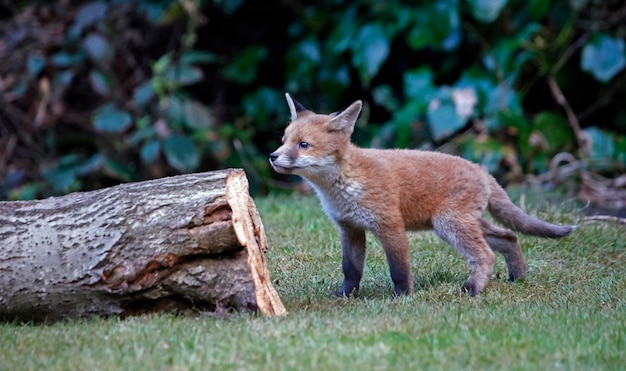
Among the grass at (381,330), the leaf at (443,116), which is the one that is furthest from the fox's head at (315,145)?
the leaf at (443,116)

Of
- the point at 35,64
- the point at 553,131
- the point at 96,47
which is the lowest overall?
the point at 553,131

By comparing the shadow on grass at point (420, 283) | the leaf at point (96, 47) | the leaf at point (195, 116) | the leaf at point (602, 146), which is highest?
the leaf at point (96, 47)

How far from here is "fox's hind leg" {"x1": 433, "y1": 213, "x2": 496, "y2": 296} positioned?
548cm

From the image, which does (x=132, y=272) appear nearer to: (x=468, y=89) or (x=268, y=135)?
(x=468, y=89)

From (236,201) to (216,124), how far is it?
702 cm

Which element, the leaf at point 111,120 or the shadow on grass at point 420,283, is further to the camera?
the leaf at point 111,120

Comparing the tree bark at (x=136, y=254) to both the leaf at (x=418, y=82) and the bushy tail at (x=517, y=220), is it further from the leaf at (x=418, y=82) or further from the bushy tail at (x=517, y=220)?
the leaf at (x=418, y=82)

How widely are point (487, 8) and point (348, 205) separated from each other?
4.96 m

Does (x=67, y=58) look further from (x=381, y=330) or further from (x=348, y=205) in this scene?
(x=381, y=330)

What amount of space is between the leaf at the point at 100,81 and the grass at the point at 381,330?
18.2ft

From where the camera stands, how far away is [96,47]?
35.1 feet

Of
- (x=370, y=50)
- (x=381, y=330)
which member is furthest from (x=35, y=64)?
(x=381, y=330)

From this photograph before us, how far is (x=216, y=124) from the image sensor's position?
11.6 metres

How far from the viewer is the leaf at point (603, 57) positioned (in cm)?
986
